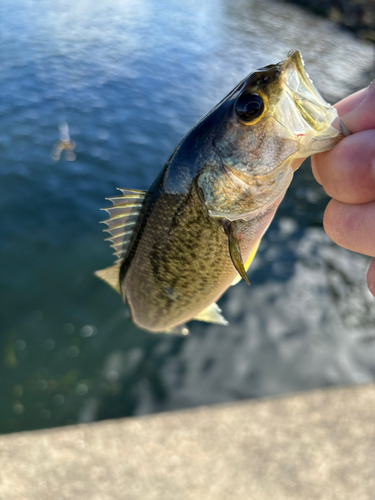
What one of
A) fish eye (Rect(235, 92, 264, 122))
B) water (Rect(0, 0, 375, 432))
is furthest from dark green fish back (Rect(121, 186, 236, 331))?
water (Rect(0, 0, 375, 432))

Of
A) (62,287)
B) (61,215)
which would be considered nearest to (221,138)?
(62,287)

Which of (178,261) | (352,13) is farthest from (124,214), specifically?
(352,13)

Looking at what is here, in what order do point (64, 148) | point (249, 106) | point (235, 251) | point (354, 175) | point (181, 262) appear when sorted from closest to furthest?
point (354, 175) < point (249, 106) < point (235, 251) < point (181, 262) < point (64, 148)

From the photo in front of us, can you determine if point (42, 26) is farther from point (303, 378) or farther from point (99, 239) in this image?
point (303, 378)

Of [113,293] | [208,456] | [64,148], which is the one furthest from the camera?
[64,148]

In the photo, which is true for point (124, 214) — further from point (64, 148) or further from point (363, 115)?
point (64, 148)

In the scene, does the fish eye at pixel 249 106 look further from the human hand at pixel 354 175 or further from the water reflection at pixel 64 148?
the water reflection at pixel 64 148

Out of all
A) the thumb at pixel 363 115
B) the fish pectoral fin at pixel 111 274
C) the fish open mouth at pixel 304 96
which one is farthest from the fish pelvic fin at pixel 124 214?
the thumb at pixel 363 115
